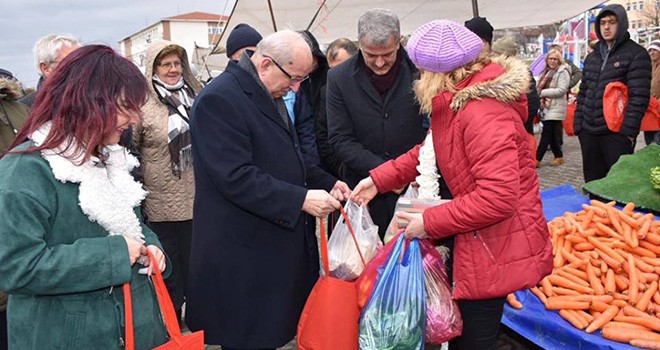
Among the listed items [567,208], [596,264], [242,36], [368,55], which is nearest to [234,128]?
[368,55]

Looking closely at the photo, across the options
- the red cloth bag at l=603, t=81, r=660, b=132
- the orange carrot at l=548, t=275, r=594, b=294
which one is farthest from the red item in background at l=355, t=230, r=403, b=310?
the red cloth bag at l=603, t=81, r=660, b=132

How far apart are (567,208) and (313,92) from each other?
7.78 ft

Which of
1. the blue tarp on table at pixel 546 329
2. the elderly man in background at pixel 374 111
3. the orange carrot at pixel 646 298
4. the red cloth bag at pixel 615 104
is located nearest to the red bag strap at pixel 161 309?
the elderly man in background at pixel 374 111

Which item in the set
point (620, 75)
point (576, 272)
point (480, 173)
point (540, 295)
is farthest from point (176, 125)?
point (620, 75)

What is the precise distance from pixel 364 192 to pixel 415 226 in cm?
58

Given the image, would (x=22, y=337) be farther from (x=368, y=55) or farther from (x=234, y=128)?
(x=368, y=55)

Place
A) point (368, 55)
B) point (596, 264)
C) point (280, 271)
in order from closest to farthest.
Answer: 1. point (280, 271)
2. point (368, 55)
3. point (596, 264)

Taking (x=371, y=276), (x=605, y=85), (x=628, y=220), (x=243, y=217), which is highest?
(x=243, y=217)

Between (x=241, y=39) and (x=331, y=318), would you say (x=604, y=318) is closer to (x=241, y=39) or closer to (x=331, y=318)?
(x=331, y=318)

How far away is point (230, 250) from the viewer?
7.52ft

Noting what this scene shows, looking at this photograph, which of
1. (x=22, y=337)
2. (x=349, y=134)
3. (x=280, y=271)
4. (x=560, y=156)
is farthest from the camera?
(x=560, y=156)

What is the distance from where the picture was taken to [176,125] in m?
3.40

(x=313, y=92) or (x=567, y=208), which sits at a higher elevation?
(x=313, y=92)

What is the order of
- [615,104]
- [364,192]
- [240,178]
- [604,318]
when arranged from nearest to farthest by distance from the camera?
[240,178], [364,192], [604,318], [615,104]
